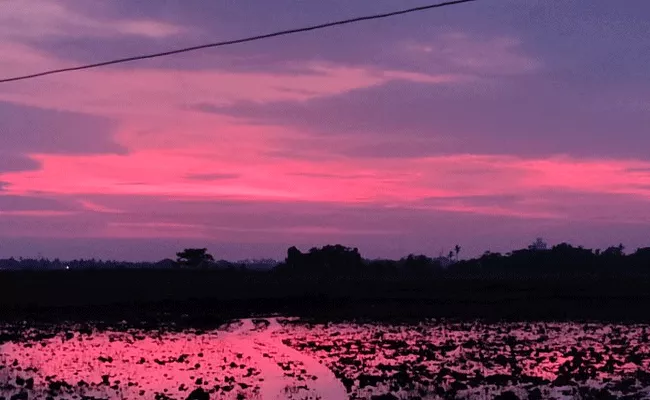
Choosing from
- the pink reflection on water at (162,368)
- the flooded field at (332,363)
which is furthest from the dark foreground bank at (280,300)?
the pink reflection on water at (162,368)

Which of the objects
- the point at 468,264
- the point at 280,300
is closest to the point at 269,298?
the point at 280,300

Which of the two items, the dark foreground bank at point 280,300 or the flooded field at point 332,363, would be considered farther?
the dark foreground bank at point 280,300

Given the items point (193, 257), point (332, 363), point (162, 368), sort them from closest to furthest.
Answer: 1. point (162, 368)
2. point (332, 363)
3. point (193, 257)

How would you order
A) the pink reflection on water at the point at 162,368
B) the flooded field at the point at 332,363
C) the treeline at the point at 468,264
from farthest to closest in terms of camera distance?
the treeline at the point at 468,264, the pink reflection on water at the point at 162,368, the flooded field at the point at 332,363

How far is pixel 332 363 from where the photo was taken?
21734 millimetres

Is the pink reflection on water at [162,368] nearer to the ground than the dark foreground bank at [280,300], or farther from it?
nearer to the ground

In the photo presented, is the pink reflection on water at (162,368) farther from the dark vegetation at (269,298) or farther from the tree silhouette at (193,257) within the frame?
the tree silhouette at (193,257)

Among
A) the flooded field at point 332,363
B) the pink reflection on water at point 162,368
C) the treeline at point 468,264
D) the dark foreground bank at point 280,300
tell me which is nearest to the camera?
the flooded field at point 332,363

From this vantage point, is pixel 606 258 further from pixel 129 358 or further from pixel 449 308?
pixel 129 358

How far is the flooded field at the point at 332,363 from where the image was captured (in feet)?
54.9

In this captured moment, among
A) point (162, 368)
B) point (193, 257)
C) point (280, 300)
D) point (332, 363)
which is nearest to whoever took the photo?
point (162, 368)

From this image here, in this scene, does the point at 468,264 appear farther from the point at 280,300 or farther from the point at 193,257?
the point at 280,300

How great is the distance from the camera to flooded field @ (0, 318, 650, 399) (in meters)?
16.7

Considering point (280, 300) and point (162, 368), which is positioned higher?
point (280, 300)
